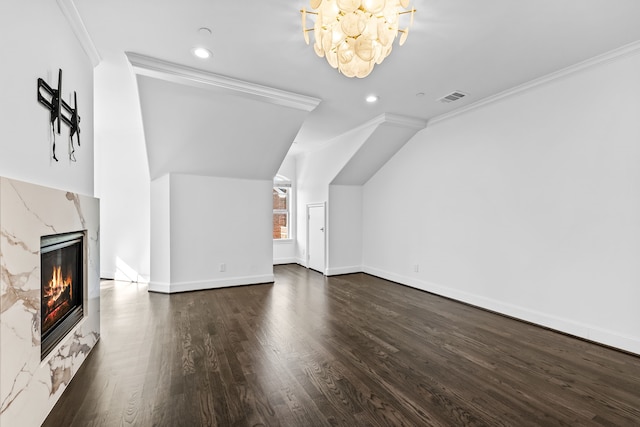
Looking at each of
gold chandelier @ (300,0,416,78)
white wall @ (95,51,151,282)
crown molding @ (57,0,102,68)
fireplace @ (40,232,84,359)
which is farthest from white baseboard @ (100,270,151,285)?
gold chandelier @ (300,0,416,78)

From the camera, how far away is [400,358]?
2635 mm

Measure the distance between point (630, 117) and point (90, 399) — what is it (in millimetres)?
5096

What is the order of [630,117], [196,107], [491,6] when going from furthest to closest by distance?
1. [196,107]
2. [630,117]
3. [491,6]

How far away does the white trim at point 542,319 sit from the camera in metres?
2.82

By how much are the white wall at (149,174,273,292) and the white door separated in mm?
1247

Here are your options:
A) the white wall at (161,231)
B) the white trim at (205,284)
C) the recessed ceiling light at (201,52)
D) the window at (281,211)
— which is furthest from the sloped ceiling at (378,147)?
the white wall at (161,231)

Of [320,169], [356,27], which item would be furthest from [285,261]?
[356,27]

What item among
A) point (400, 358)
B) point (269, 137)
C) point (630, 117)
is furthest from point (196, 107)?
point (630, 117)

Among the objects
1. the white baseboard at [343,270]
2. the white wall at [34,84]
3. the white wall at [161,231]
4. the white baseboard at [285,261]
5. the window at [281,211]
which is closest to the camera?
the white wall at [34,84]

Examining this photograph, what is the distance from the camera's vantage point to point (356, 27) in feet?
6.06

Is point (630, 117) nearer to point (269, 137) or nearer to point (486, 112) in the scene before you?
point (486, 112)

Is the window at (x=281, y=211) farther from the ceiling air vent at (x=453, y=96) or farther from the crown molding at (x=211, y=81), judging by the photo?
the ceiling air vent at (x=453, y=96)

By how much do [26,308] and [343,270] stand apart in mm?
5085

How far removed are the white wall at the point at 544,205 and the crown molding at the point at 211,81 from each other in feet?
7.83
